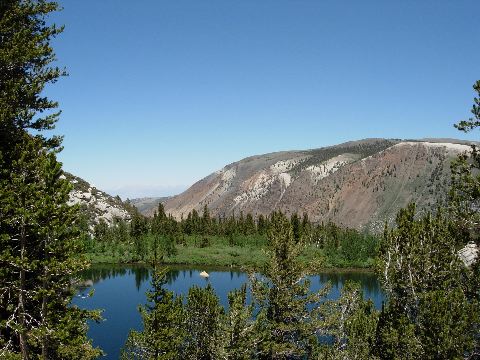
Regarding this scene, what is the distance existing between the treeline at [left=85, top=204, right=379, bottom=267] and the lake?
10.1 meters

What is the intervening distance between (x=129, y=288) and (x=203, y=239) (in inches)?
2362

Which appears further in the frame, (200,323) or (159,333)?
(200,323)

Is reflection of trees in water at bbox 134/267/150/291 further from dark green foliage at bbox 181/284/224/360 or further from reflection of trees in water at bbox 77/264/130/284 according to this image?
dark green foliage at bbox 181/284/224/360

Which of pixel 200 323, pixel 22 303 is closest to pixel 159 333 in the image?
pixel 200 323

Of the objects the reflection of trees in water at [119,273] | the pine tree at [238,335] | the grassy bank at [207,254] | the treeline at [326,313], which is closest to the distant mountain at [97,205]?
the grassy bank at [207,254]

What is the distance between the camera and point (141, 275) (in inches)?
4656

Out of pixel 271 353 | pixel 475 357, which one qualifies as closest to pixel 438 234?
pixel 475 357

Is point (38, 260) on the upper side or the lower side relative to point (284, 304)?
upper

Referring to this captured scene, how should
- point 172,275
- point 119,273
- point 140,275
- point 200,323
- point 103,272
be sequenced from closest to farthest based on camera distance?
point 200,323 → point 140,275 → point 172,275 → point 119,273 → point 103,272

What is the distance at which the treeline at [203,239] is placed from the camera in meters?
139

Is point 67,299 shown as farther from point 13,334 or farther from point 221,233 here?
point 221,233

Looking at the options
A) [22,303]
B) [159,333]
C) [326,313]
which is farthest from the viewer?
[159,333]

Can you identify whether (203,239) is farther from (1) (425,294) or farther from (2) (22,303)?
(2) (22,303)

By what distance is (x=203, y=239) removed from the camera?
16038 centimetres
